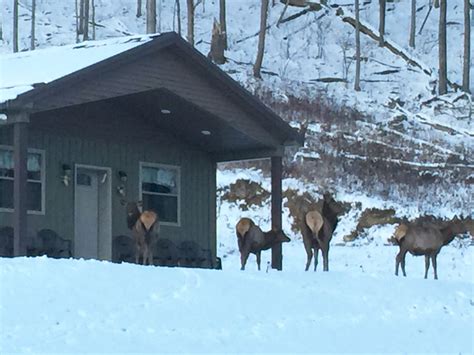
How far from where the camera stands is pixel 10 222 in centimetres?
2222

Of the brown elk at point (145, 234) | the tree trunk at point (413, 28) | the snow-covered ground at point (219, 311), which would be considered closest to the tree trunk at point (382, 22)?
the tree trunk at point (413, 28)

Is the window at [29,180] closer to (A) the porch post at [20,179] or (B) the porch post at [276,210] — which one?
(A) the porch post at [20,179]

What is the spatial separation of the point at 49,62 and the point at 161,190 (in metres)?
4.16

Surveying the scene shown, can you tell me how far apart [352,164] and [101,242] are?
1565cm

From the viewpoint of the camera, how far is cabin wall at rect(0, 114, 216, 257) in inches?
904

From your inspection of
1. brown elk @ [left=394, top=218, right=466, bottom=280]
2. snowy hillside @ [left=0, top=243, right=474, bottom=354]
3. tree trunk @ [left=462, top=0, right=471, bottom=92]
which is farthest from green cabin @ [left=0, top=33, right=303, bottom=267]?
tree trunk @ [left=462, top=0, right=471, bottom=92]

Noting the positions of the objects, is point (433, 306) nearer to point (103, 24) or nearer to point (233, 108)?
point (233, 108)

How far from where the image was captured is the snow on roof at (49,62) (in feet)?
67.2

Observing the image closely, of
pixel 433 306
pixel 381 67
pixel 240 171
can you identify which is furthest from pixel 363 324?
pixel 381 67

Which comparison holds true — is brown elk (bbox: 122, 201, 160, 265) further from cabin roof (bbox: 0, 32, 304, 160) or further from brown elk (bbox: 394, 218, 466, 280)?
brown elk (bbox: 394, 218, 466, 280)

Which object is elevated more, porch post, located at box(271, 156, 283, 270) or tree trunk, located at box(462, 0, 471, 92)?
tree trunk, located at box(462, 0, 471, 92)

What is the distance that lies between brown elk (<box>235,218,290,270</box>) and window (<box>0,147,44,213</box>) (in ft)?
11.9

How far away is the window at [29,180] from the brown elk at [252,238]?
3.64 metres

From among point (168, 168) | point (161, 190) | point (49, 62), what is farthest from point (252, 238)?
point (49, 62)
